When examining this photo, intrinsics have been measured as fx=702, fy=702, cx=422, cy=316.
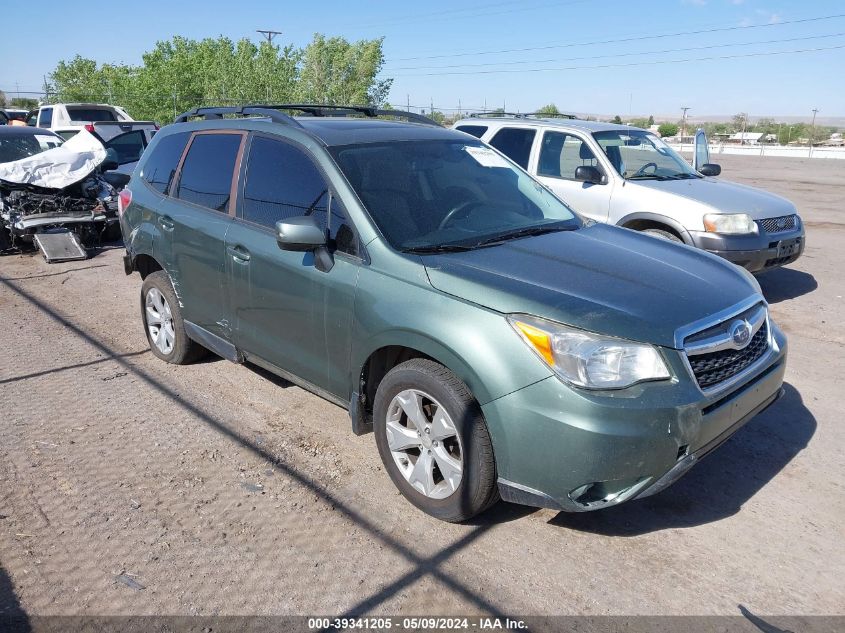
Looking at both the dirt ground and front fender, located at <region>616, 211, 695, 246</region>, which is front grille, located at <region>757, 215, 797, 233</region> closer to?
front fender, located at <region>616, 211, 695, 246</region>

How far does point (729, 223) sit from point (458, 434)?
517cm

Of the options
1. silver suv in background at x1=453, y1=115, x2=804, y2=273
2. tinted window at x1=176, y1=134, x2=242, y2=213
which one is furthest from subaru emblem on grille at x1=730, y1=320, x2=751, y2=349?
silver suv in background at x1=453, y1=115, x2=804, y2=273

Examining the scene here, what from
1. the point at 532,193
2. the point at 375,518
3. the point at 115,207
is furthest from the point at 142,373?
the point at 115,207

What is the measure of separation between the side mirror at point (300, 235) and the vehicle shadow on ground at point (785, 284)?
580 cm

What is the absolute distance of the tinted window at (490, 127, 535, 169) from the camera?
854cm

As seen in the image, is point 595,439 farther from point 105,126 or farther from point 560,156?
point 105,126

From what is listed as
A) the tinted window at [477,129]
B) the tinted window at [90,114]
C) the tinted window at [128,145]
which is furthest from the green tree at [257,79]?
the tinted window at [477,129]

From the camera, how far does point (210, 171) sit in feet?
15.9

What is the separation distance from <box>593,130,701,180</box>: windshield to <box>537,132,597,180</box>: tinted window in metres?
0.30

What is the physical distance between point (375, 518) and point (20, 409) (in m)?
2.82

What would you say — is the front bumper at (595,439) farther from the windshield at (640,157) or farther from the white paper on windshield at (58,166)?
the white paper on windshield at (58,166)

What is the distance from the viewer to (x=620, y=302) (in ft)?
10.4

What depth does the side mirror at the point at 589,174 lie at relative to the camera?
25.7 feet

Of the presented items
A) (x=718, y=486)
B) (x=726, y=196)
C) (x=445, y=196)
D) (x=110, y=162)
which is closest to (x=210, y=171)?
(x=445, y=196)
